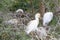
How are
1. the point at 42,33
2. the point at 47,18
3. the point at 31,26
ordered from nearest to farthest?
the point at 42,33
the point at 31,26
the point at 47,18

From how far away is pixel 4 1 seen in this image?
4.08 meters

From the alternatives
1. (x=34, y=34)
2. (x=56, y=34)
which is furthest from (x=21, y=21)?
(x=56, y=34)

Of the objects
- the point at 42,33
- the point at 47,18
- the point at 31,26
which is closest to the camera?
the point at 42,33

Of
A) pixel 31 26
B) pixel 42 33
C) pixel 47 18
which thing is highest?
pixel 47 18

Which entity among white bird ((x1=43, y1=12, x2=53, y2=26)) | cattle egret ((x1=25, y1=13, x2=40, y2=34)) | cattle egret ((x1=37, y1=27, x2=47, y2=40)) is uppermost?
white bird ((x1=43, y1=12, x2=53, y2=26))

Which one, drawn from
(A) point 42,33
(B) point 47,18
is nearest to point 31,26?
Answer: (A) point 42,33

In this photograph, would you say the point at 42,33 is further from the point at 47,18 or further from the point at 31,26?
the point at 47,18

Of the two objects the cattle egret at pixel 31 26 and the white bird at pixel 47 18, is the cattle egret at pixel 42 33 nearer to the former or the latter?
the cattle egret at pixel 31 26

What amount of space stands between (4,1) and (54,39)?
3.73 feet

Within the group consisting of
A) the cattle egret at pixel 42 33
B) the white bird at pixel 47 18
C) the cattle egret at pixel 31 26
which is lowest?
the cattle egret at pixel 42 33

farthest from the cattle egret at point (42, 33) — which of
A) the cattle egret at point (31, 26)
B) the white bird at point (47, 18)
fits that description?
the white bird at point (47, 18)

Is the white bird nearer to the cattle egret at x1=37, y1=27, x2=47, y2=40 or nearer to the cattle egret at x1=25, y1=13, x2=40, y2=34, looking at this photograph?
the cattle egret at x1=25, y1=13, x2=40, y2=34

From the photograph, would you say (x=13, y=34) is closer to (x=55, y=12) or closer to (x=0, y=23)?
(x=0, y=23)

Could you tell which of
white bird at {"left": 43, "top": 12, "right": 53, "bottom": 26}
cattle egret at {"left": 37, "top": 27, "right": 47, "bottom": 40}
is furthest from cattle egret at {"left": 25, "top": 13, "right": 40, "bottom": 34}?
white bird at {"left": 43, "top": 12, "right": 53, "bottom": 26}
